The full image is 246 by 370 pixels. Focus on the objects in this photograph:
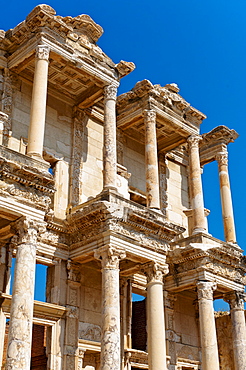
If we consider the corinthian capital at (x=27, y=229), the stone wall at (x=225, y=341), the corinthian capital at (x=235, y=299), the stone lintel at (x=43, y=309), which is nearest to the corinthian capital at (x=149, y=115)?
the corinthian capital at (x=235, y=299)

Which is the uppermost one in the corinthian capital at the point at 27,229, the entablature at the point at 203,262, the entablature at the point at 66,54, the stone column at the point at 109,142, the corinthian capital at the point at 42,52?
the entablature at the point at 66,54

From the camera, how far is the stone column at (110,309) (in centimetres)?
1501

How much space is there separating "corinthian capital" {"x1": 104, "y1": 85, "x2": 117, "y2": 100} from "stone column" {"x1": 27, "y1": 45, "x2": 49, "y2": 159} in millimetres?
2735

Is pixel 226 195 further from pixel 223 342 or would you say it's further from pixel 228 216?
pixel 223 342

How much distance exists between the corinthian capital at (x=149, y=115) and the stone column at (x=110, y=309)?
6246 mm

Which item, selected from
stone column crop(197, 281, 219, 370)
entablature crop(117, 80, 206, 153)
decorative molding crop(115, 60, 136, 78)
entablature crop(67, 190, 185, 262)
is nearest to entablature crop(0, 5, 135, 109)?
decorative molding crop(115, 60, 136, 78)

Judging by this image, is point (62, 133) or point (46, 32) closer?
point (46, 32)

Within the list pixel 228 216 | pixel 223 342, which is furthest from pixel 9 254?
pixel 223 342

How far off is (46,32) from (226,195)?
34.1 feet

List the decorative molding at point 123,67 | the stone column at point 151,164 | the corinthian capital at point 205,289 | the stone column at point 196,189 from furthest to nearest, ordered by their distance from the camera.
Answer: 1. the stone column at point 196,189
2. the decorative molding at point 123,67
3. the corinthian capital at point 205,289
4. the stone column at point 151,164

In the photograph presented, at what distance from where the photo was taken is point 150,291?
1759 cm

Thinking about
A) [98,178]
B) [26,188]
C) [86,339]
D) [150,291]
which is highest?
[98,178]

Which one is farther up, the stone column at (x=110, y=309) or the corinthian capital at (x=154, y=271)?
the corinthian capital at (x=154, y=271)

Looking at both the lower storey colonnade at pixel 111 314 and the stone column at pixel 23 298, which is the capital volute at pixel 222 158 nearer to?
the lower storey colonnade at pixel 111 314
